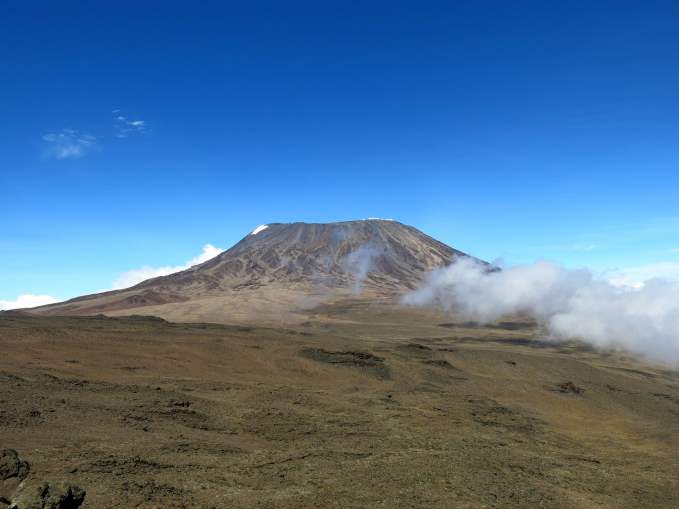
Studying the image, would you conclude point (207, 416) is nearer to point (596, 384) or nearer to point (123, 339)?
point (123, 339)

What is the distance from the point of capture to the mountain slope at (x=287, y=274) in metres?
88.6

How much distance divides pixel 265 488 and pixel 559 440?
1275 centimetres

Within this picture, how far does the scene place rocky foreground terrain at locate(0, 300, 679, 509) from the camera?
11836 mm

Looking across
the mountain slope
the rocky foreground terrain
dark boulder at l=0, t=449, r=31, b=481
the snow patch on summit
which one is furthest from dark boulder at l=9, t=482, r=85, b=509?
the snow patch on summit

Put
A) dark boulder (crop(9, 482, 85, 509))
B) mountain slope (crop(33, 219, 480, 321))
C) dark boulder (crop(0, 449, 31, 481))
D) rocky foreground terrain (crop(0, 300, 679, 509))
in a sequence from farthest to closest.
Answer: mountain slope (crop(33, 219, 480, 321)) → rocky foreground terrain (crop(0, 300, 679, 509)) → dark boulder (crop(0, 449, 31, 481)) → dark boulder (crop(9, 482, 85, 509))

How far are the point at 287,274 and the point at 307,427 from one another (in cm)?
10816

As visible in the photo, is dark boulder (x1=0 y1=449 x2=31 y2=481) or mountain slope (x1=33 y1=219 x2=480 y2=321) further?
mountain slope (x1=33 y1=219 x2=480 y2=321)

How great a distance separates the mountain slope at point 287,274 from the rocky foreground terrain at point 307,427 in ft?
136

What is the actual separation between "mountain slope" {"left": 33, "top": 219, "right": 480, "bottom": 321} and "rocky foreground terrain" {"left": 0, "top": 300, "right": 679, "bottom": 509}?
41.6m

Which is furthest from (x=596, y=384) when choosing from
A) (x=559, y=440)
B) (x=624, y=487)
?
(x=624, y=487)

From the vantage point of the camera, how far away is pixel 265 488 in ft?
39.4

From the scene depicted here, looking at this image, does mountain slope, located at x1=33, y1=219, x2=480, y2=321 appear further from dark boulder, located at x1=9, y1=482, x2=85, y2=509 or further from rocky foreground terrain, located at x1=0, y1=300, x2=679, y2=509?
dark boulder, located at x1=9, y1=482, x2=85, y2=509

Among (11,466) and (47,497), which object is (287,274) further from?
(47,497)

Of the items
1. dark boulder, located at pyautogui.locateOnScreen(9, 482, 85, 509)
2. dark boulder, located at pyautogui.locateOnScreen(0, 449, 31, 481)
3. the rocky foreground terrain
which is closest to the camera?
dark boulder, located at pyautogui.locateOnScreen(9, 482, 85, 509)
